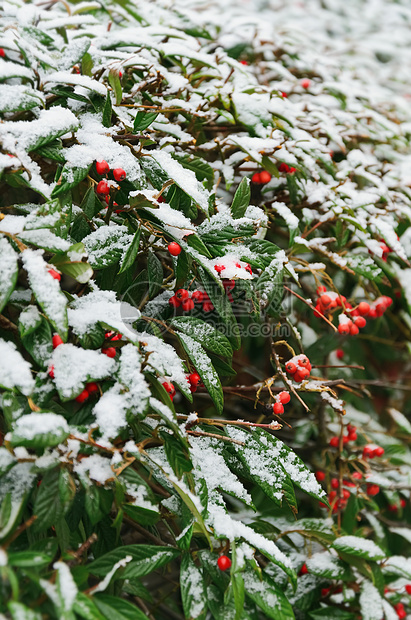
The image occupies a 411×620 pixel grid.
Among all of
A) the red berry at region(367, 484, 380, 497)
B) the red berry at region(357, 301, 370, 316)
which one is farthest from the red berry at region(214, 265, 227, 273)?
the red berry at region(367, 484, 380, 497)

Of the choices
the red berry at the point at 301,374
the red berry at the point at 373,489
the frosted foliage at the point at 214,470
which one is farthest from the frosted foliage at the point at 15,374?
the red berry at the point at 373,489

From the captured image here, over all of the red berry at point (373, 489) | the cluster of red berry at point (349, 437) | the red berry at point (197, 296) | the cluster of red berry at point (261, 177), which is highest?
the cluster of red berry at point (261, 177)

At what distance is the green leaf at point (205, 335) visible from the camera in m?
0.93

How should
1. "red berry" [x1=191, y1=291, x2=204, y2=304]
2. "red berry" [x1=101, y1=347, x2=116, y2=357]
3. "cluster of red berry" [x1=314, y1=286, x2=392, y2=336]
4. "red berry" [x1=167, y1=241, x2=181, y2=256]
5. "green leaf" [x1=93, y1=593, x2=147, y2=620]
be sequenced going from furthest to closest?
"cluster of red berry" [x1=314, y1=286, x2=392, y2=336] < "red berry" [x1=191, y1=291, x2=204, y2=304] < "red berry" [x1=167, y1=241, x2=181, y2=256] < "red berry" [x1=101, y1=347, x2=116, y2=357] < "green leaf" [x1=93, y1=593, x2=147, y2=620]

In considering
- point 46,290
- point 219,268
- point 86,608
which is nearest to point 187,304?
point 219,268

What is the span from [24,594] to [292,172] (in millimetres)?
1036

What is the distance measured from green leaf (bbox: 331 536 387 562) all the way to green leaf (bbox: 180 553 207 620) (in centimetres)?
41

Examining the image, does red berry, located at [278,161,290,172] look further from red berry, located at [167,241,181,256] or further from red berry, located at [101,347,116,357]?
red berry, located at [101,347,116,357]

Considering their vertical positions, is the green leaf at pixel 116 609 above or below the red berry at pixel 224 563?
above

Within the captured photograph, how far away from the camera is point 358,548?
44.4 inches

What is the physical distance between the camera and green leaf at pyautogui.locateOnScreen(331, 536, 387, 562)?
3.68 ft

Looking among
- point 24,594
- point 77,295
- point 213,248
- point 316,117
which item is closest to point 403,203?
point 316,117

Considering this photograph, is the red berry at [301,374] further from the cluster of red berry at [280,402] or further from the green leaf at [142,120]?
the green leaf at [142,120]

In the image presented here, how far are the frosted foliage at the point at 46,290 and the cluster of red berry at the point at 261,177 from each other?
25.6 inches
